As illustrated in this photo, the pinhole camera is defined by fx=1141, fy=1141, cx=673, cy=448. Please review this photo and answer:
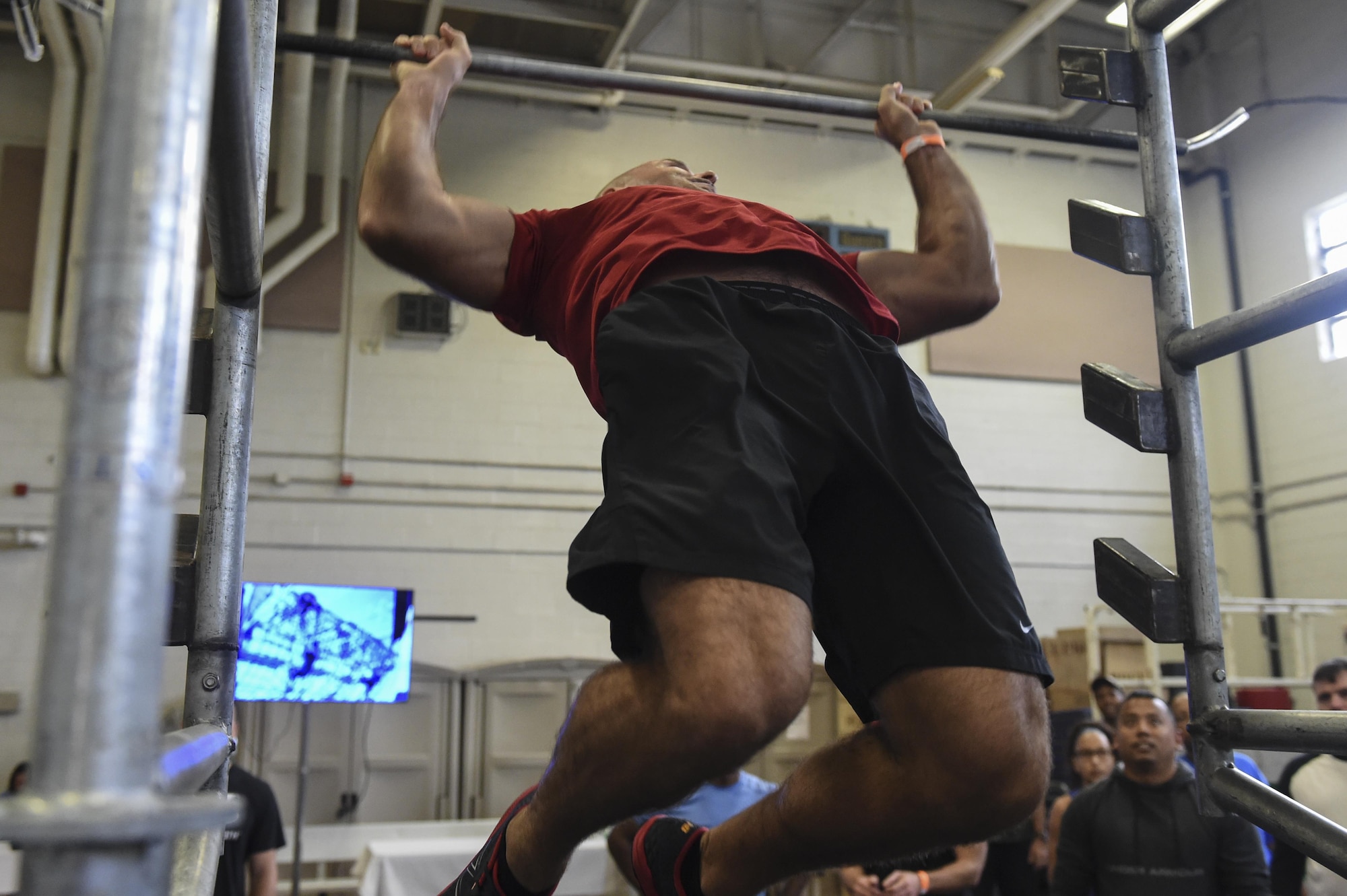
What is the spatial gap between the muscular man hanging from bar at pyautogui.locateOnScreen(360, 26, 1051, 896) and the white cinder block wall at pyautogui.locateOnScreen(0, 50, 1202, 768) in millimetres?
5415

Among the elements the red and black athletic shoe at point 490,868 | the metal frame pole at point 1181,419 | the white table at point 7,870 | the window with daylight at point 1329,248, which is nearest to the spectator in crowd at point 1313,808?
Result: the metal frame pole at point 1181,419

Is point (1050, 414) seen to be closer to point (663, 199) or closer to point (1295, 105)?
point (1295, 105)

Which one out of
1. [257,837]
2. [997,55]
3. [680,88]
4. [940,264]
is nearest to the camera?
[940,264]

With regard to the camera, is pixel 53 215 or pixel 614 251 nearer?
pixel 614 251

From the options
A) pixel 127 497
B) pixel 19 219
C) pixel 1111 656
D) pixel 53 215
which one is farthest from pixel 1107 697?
pixel 19 219

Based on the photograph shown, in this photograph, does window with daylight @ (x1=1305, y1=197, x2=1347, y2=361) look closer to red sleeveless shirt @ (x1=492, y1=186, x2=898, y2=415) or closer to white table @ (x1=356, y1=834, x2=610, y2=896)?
white table @ (x1=356, y1=834, x2=610, y2=896)

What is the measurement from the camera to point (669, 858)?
1.37 metres

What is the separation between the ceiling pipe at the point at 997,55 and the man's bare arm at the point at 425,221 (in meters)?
6.03

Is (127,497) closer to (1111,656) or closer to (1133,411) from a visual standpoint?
(1133,411)

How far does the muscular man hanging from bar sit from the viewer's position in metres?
0.98

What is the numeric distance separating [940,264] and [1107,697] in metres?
4.51

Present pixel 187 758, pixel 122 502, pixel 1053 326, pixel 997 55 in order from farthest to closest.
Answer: pixel 1053 326
pixel 997 55
pixel 187 758
pixel 122 502

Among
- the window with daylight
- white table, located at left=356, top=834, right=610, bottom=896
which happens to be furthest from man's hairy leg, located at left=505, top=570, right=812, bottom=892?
the window with daylight

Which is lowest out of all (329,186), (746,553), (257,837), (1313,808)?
(257,837)
